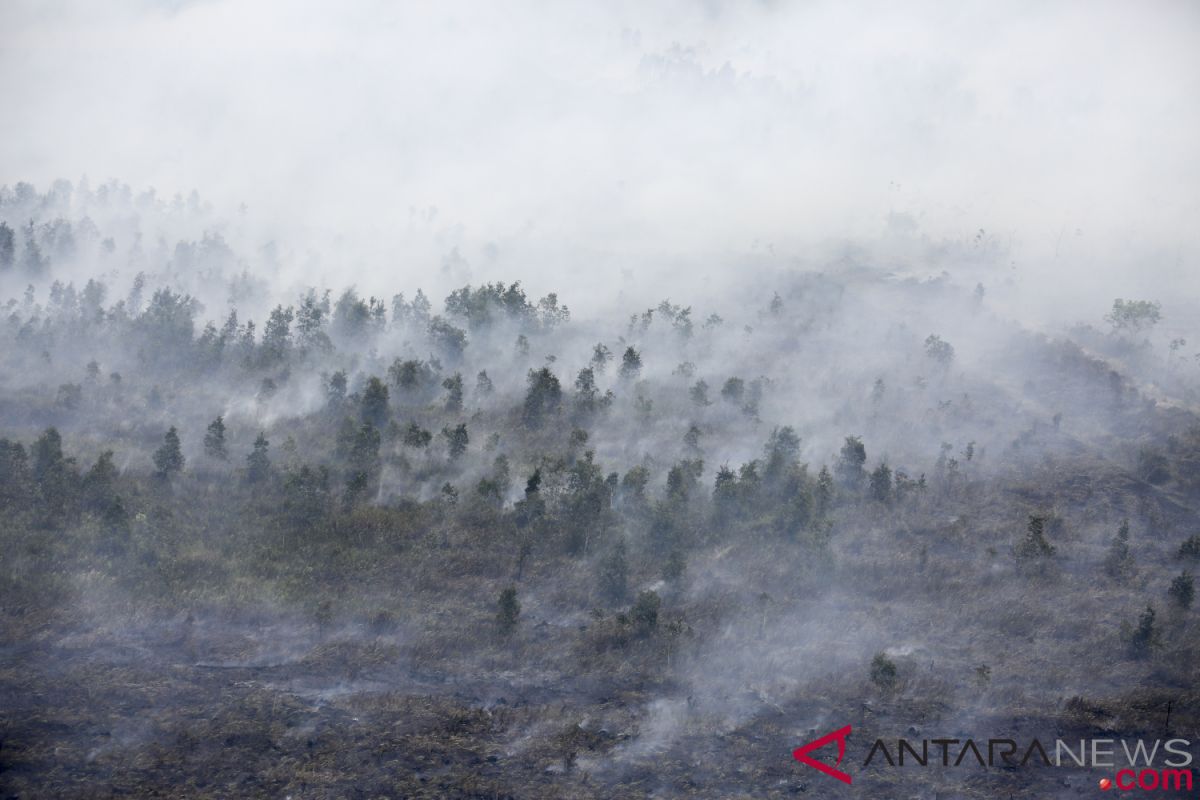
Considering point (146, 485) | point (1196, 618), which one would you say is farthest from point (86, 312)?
point (1196, 618)

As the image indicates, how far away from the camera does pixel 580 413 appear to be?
76.4 metres

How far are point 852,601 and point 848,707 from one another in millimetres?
12697

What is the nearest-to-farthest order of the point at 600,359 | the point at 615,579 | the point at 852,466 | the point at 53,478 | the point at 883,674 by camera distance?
the point at 883,674 → the point at 615,579 → the point at 53,478 → the point at 852,466 → the point at 600,359

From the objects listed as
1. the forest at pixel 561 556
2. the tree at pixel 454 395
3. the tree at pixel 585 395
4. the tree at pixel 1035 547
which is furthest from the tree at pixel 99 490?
the tree at pixel 1035 547

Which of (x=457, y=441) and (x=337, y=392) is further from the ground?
(x=337, y=392)

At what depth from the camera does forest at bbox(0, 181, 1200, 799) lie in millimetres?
33500

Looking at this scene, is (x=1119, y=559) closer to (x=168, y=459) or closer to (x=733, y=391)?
(x=733, y=391)

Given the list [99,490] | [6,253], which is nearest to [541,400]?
[99,490]

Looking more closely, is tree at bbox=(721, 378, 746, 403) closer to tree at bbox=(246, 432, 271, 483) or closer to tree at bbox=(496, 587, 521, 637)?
tree at bbox=(496, 587, 521, 637)

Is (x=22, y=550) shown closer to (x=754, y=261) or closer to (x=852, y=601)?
(x=852, y=601)

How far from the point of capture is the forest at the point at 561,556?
110ft

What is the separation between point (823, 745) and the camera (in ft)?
114

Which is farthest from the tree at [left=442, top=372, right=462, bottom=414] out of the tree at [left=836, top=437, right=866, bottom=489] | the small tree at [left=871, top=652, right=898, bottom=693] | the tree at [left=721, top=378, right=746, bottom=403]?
the small tree at [left=871, top=652, right=898, bottom=693]

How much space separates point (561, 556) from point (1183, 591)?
40.5 meters
